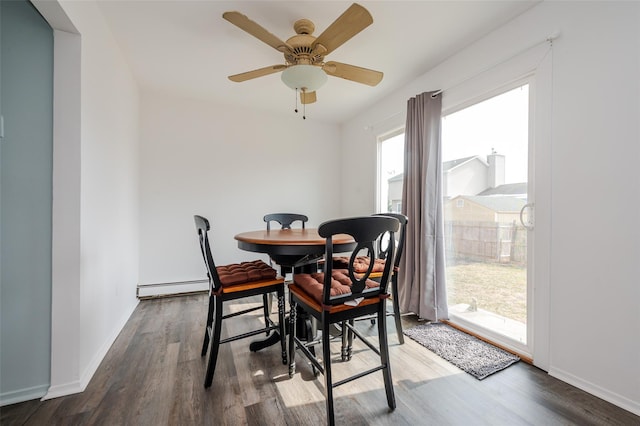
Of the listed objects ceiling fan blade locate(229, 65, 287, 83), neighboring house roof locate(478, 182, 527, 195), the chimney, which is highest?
ceiling fan blade locate(229, 65, 287, 83)

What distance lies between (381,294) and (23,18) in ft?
8.16

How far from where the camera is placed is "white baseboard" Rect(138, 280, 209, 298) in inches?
129

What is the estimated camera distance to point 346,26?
1611mm

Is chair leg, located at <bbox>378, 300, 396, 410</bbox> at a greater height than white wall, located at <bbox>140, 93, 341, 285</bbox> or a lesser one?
lesser

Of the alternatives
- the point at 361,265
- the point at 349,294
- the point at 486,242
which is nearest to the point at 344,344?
the point at 361,265

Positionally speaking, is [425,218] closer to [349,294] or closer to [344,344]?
[344,344]

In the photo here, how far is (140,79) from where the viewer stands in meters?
2.99

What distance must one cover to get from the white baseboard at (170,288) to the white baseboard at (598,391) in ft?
11.6


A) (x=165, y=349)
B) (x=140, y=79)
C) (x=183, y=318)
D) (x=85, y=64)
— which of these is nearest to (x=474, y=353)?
(x=165, y=349)

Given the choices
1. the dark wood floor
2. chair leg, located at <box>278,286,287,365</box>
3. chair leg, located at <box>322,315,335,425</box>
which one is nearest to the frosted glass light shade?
chair leg, located at <box>278,286,287,365</box>

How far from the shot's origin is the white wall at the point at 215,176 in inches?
133

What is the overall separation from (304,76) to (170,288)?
9.83 feet

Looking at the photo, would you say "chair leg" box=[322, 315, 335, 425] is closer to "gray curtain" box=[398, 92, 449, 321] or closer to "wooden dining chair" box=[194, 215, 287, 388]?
"wooden dining chair" box=[194, 215, 287, 388]

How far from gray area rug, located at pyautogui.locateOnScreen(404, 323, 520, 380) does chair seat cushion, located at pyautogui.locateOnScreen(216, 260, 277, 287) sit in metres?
1.36
